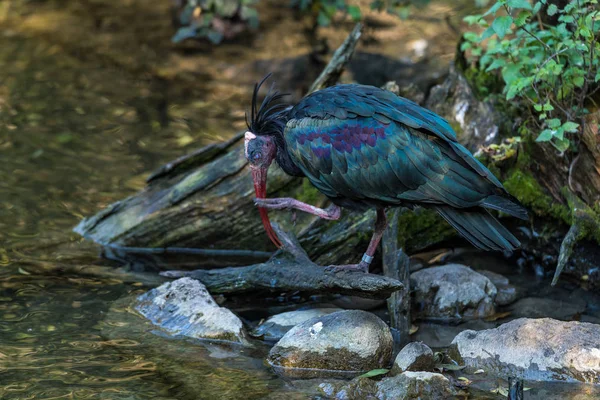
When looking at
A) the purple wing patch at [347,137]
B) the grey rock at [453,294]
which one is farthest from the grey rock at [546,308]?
the purple wing patch at [347,137]

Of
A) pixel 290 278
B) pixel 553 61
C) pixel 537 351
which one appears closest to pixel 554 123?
pixel 553 61

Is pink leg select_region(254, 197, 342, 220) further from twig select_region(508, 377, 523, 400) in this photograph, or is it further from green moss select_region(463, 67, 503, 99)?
green moss select_region(463, 67, 503, 99)

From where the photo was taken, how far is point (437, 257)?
752 cm

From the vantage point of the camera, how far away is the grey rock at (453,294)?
6512 millimetres

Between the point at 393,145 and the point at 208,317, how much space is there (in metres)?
1.83

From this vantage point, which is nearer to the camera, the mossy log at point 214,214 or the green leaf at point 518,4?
the green leaf at point 518,4

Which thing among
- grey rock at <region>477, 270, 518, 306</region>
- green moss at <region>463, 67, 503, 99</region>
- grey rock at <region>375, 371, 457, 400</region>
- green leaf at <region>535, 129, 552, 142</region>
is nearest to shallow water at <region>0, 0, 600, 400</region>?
grey rock at <region>375, 371, 457, 400</region>

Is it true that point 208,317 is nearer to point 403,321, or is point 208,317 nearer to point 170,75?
point 403,321

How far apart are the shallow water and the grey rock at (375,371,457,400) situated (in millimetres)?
548

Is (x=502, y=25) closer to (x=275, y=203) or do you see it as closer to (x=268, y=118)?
(x=268, y=118)

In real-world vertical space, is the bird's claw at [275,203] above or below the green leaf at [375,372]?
above

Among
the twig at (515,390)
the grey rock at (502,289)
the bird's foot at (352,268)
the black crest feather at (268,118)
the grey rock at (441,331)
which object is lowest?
the grey rock at (502,289)

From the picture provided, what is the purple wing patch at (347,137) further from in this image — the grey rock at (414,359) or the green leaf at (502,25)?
the grey rock at (414,359)

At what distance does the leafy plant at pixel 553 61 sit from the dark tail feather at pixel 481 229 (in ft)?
3.26
